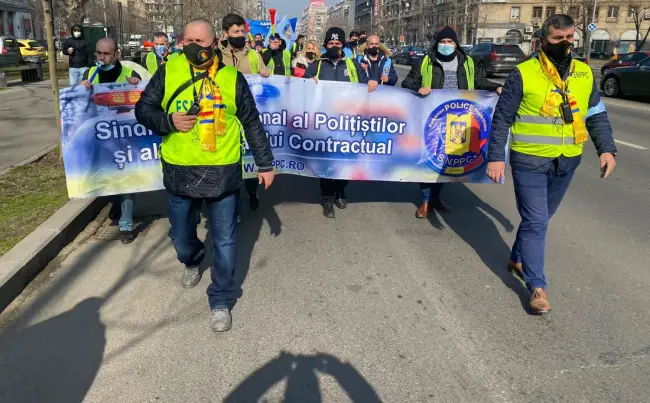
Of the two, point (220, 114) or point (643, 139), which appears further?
point (643, 139)

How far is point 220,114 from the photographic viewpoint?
11.4 feet

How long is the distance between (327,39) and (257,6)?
90178mm

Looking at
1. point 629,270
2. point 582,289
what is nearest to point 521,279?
point 582,289

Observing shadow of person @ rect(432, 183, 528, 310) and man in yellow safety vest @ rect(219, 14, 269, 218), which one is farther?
man in yellow safety vest @ rect(219, 14, 269, 218)

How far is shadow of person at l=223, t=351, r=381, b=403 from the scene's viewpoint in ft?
9.75

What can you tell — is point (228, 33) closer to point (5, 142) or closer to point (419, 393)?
point (419, 393)

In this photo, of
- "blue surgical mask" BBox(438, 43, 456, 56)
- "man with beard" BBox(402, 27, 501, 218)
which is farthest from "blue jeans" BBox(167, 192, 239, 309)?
"blue surgical mask" BBox(438, 43, 456, 56)

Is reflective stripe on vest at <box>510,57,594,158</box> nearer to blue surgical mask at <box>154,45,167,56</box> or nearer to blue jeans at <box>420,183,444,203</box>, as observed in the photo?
blue jeans at <box>420,183,444,203</box>

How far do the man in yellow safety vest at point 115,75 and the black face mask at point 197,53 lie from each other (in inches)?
79.9

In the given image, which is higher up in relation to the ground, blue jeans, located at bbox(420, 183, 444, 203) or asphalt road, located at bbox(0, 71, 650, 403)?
blue jeans, located at bbox(420, 183, 444, 203)

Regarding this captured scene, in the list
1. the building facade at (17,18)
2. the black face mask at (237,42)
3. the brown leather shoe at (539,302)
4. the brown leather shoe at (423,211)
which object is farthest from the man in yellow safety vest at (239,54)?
the building facade at (17,18)

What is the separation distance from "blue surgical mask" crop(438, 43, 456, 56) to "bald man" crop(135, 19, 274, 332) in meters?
2.76

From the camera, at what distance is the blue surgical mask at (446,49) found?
5.64m

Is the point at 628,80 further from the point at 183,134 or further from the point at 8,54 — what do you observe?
the point at 8,54
